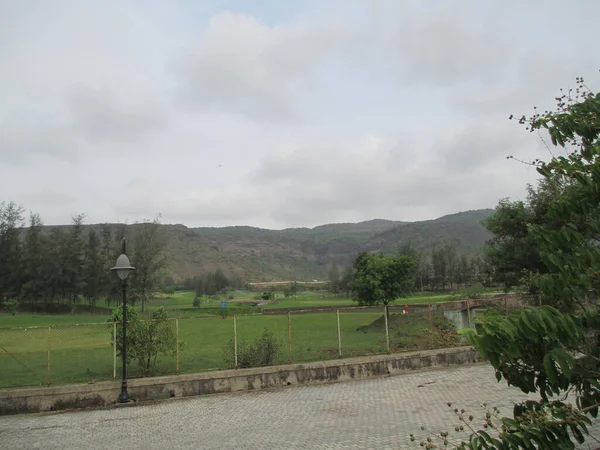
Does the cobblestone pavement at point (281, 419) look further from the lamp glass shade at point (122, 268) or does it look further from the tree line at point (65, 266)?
the tree line at point (65, 266)

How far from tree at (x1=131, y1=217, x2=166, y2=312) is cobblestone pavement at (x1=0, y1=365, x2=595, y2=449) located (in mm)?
48843

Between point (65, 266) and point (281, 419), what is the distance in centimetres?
6057

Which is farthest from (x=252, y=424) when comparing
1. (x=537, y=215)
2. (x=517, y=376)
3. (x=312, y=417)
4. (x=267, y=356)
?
(x=537, y=215)

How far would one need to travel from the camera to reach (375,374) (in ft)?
45.4

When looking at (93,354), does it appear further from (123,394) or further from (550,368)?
(550,368)

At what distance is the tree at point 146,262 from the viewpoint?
58.5 m

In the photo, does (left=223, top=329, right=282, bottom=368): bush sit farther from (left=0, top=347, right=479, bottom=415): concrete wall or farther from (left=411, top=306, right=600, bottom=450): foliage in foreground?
(left=411, top=306, right=600, bottom=450): foliage in foreground

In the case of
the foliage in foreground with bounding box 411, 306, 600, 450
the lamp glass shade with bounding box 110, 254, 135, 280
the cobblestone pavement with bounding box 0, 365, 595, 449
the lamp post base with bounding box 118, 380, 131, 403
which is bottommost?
the cobblestone pavement with bounding box 0, 365, 595, 449

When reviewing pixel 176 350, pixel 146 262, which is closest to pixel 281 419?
pixel 176 350

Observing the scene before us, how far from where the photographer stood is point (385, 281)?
98.5 ft

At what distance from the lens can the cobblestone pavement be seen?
8125 millimetres

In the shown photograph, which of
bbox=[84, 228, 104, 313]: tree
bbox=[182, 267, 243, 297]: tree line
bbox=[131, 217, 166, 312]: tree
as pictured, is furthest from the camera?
bbox=[182, 267, 243, 297]: tree line

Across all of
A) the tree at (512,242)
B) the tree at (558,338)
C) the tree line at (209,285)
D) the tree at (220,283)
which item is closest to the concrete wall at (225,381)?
the tree at (558,338)

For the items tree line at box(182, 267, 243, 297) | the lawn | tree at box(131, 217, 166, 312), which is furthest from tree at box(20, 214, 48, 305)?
tree line at box(182, 267, 243, 297)
